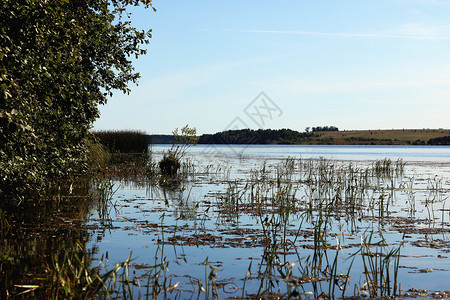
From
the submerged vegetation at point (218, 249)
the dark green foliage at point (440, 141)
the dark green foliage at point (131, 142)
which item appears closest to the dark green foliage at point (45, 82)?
the submerged vegetation at point (218, 249)

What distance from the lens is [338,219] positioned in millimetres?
10547

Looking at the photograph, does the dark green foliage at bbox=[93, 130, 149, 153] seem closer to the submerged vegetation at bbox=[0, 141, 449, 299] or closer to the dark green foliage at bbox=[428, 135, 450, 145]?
the submerged vegetation at bbox=[0, 141, 449, 299]

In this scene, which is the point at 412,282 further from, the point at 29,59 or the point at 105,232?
the point at 29,59

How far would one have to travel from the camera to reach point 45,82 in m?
9.48

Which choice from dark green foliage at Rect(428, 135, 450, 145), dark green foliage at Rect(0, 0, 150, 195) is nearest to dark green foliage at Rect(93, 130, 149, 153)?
dark green foliage at Rect(0, 0, 150, 195)

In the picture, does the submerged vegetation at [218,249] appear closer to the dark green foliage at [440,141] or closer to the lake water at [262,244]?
the lake water at [262,244]

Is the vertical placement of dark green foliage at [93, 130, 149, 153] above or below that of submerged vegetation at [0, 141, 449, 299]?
above

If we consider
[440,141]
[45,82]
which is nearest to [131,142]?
[45,82]

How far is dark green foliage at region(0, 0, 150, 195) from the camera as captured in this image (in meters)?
7.50

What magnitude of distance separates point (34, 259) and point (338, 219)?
21.0 ft

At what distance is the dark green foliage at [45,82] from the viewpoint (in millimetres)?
7500

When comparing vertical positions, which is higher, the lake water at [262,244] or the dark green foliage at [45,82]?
the dark green foliage at [45,82]

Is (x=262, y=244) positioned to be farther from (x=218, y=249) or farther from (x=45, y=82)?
(x=45, y=82)

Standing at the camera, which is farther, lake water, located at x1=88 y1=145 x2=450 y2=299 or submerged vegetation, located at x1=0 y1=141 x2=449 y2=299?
lake water, located at x1=88 y1=145 x2=450 y2=299
